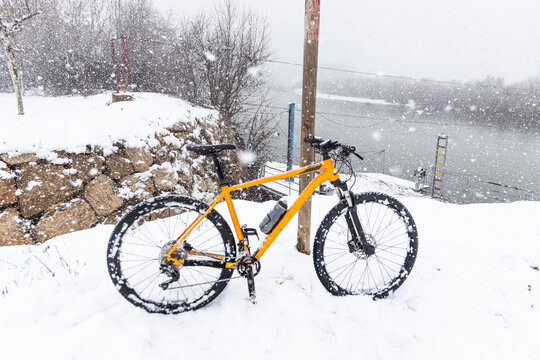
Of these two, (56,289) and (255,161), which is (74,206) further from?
(255,161)

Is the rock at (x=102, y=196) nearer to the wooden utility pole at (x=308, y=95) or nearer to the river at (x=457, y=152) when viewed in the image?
the wooden utility pole at (x=308, y=95)

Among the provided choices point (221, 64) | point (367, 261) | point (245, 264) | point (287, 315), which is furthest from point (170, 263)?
point (221, 64)

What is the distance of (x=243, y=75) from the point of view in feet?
50.1

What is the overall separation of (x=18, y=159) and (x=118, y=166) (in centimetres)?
157

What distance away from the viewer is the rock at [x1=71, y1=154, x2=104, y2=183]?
5352 mm

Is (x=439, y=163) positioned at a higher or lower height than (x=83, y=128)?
lower

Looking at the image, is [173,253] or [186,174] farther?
[186,174]

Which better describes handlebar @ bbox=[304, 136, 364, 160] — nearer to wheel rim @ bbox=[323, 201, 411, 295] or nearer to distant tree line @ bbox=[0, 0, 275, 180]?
wheel rim @ bbox=[323, 201, 411, 295]

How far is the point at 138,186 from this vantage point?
6199mm

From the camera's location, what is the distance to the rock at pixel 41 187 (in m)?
4.76

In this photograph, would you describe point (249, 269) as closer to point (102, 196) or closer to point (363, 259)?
point (363, 259)

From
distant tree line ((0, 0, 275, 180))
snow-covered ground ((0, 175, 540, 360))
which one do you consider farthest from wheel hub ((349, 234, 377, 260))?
distant tree line ((0, 0, 275, 180))

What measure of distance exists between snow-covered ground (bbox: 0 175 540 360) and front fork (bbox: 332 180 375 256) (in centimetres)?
38

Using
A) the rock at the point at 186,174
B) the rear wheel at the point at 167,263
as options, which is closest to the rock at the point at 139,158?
the rock at the point at 186,174
